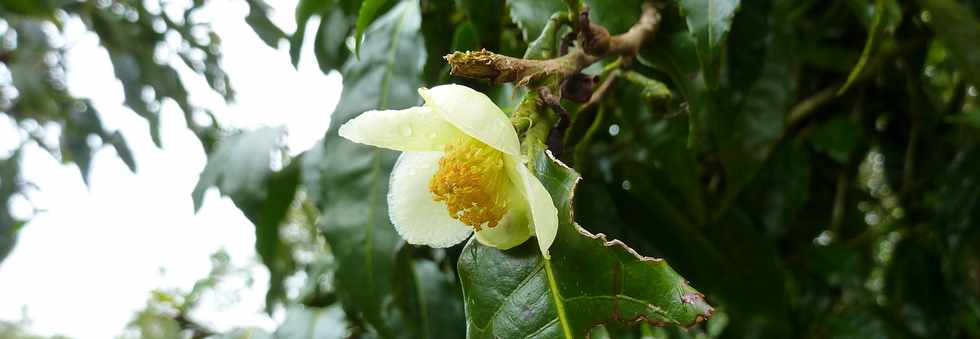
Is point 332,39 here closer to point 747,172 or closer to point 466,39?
point 466,39

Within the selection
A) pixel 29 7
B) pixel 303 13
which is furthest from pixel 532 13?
pixel 29 7

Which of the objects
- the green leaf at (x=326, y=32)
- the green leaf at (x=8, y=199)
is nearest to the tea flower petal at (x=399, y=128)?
the green leaf at (x=326, y=32)

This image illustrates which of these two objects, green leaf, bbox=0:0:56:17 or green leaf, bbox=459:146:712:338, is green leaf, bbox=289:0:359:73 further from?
green leaf, bbox=0:0:56:17

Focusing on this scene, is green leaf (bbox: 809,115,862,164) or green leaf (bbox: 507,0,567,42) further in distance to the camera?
green leaf (bbox: 809,115,862,164)

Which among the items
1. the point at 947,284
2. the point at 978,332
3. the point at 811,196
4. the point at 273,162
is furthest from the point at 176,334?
the point at 978,332

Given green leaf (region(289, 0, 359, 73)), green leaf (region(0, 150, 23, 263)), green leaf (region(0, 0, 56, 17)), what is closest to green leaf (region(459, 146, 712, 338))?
green leaf (region(289, 0, 359, 73))

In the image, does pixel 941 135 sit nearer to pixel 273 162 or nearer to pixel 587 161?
pixel 587 161
